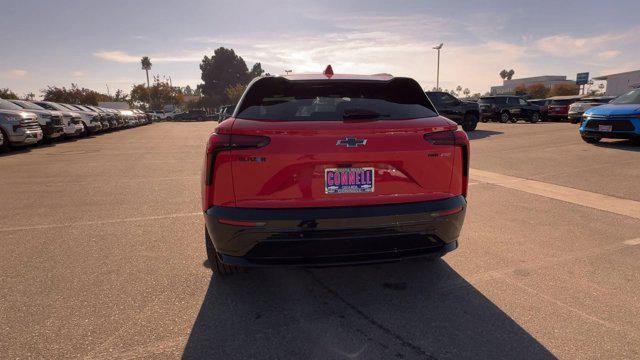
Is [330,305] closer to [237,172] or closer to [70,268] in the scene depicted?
[237,172]

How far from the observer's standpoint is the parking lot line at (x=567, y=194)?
5.02 meters

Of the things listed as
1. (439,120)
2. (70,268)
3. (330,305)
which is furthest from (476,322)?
(70,268)

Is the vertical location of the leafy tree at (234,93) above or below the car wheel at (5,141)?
above

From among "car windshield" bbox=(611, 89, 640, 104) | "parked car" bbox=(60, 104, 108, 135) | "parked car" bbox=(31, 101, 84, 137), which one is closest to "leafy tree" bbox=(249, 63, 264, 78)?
"parked car" bbox=(60, 104, 108, 135)

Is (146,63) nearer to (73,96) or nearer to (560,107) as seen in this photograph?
(73,96)

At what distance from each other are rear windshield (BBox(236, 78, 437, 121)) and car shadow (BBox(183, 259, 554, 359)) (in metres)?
1.32

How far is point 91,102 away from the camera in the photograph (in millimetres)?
58250

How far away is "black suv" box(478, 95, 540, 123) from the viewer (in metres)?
21.8

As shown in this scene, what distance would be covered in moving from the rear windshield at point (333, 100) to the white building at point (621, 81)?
7208 cm

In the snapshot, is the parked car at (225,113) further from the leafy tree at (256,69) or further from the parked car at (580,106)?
the leafy tree at (256,69)

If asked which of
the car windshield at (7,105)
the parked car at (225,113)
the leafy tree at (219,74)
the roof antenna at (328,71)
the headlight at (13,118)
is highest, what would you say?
the leafy tree at (219,74)

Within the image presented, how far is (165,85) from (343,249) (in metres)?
86.0

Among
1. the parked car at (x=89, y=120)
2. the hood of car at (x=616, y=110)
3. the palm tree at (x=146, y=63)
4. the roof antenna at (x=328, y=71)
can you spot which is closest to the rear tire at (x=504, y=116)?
the hood of car at (x=616, y=110)

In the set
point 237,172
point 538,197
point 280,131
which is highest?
point 280,131
